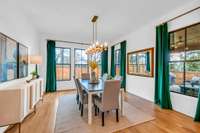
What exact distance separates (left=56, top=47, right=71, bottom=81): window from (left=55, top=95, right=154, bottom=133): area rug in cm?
291

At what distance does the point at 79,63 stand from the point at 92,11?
3.70 meters

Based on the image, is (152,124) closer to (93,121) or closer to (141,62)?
(93,121)

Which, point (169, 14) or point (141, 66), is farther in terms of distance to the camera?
point (141, 66)

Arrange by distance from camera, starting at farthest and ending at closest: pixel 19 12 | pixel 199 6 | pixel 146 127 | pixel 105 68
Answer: pixel 105 68 < pixel 19 12 < pixel 199 6 < pixel 146 127

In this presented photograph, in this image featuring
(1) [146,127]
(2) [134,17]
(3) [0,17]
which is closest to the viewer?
(3) [0,17]

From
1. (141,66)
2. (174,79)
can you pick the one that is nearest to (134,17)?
(141,66)

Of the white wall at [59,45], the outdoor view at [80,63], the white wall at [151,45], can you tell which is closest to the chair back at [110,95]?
the white wall at [151,45]

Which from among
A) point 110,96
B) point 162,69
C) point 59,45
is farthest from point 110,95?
point 59,45

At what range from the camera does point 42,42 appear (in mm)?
5547

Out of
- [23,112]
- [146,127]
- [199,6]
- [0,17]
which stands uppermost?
[199,6]

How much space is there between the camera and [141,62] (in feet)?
15.3

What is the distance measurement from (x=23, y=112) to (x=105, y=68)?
542 cm

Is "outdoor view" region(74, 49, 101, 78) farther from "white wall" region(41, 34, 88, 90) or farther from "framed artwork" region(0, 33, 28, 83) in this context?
"framed artwork" region(0, 33, 28, 83)

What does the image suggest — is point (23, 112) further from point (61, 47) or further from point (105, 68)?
point (105, 68)
